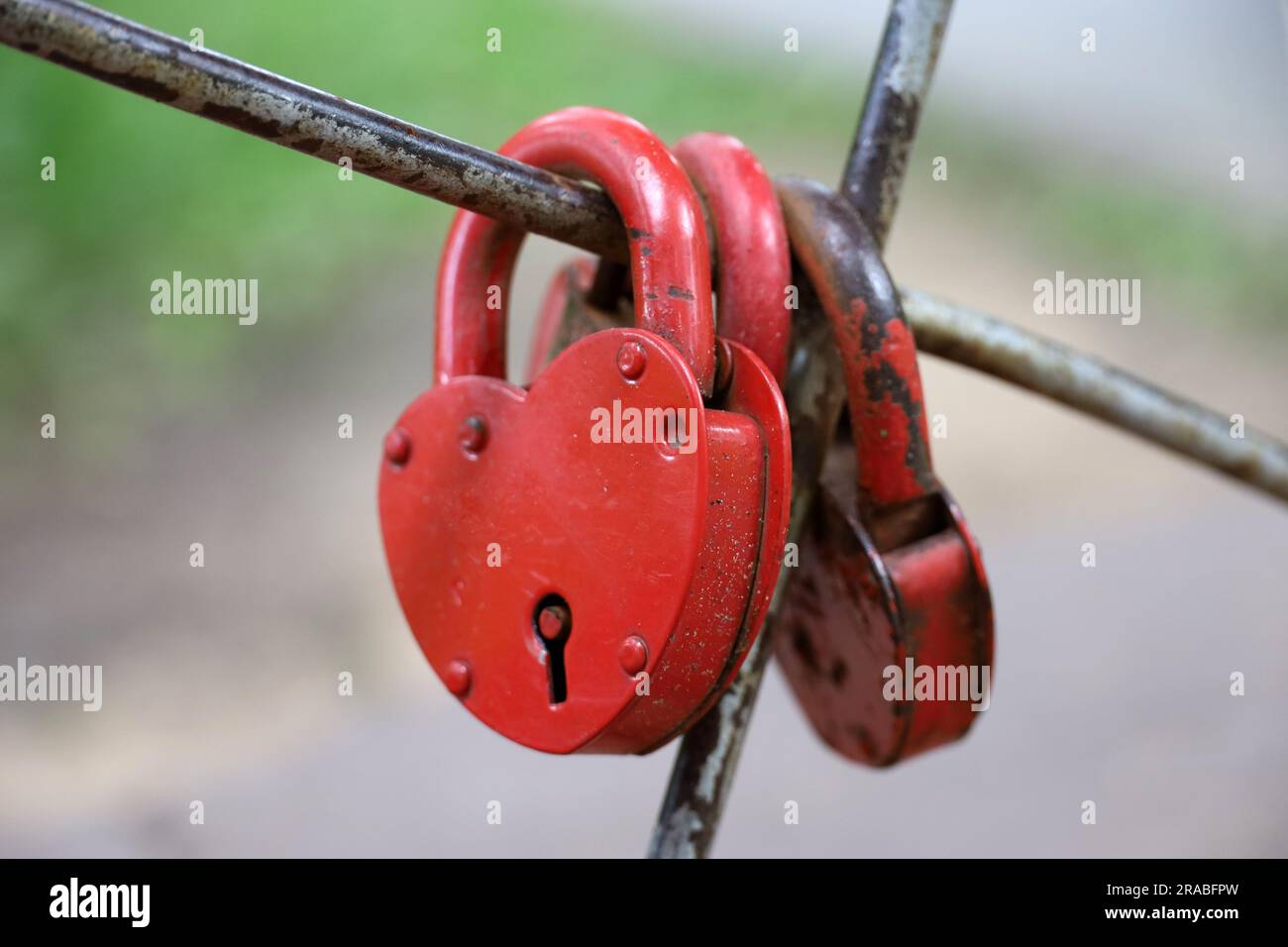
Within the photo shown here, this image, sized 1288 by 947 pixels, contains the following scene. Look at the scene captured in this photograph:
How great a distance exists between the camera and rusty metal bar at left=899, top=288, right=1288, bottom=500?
0.46 metres

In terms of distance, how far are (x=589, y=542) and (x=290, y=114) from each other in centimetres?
12

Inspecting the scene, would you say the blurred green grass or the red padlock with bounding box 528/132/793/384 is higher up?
the blurred green grass

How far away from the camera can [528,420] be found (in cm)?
34

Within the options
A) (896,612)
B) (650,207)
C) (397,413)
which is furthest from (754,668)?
(397,413)

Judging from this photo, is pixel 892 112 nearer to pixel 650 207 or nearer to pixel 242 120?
pixel 650 207

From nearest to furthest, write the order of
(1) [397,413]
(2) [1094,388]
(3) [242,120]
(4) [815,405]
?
(3) [242,120] → (4) [815,405] → (2) [1094,388] → (1) [397,413]

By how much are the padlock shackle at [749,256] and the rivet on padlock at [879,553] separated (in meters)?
0.01

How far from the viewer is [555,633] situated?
0.33 metres

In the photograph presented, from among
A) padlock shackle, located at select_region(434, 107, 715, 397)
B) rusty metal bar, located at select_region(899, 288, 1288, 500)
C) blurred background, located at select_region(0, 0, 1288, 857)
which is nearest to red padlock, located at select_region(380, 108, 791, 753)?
padlock shackle, located at select_region(434, 107, 715, 397)

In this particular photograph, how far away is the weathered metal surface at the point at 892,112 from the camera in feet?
1.34

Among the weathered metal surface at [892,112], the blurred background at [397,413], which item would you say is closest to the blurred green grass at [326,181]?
the blurred background at [397,413]

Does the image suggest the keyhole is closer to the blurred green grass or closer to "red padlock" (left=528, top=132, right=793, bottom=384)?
"red padlock" (left=528, top=132, right=793, bottom=384)

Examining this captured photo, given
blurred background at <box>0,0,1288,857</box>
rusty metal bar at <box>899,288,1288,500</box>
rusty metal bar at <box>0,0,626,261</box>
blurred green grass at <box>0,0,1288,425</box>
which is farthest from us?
blurred green grass at <box>0,0,1288,425</box>

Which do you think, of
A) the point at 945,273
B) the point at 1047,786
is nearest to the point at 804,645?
the point at 1047,786
